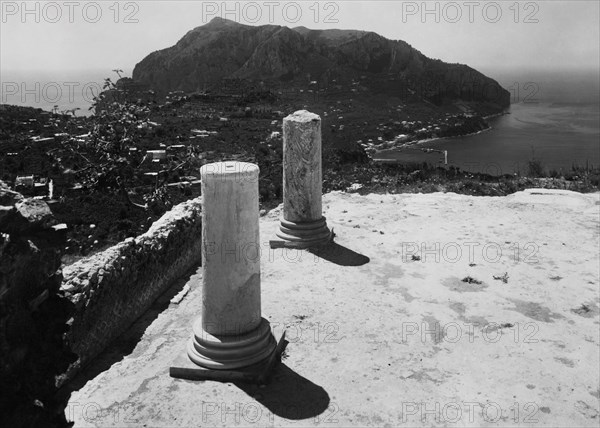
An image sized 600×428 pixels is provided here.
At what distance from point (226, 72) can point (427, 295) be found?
92.5 metres

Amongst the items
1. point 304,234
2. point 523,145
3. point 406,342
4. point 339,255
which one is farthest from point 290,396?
point 523,145

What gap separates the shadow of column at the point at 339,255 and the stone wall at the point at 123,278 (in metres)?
2.27

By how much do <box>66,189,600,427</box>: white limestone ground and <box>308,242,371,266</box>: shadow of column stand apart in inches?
2.1

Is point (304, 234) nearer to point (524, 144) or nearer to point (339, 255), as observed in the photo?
point (339, 255)

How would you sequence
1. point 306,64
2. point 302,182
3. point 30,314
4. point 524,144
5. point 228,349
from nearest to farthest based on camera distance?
point 30,314, point 228,349, point 302,182, point 524,144, point 306,64

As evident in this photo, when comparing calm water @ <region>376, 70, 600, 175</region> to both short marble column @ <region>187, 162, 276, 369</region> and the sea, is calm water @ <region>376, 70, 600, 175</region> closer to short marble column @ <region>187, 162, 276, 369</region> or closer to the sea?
the sea

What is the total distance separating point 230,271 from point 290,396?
1.45 metres

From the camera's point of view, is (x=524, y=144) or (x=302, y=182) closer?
(x=302, y=182)

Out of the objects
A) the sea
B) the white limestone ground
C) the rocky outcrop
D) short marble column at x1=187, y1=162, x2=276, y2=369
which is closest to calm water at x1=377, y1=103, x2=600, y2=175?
the sea

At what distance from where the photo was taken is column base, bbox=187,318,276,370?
19.0ft

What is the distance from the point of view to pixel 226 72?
313 ft

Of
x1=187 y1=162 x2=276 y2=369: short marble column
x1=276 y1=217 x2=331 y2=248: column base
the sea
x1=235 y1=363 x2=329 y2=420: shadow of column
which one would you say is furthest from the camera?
the sea

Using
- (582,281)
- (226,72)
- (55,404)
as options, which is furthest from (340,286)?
(226,72)

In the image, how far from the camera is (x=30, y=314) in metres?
3.73
